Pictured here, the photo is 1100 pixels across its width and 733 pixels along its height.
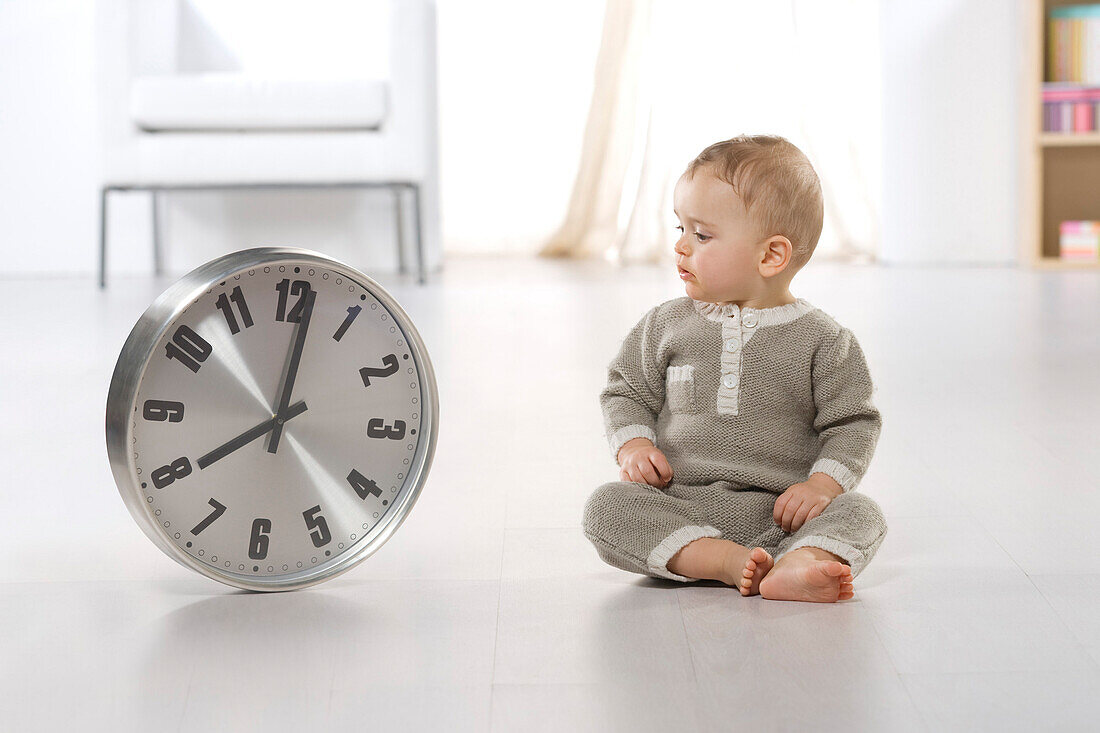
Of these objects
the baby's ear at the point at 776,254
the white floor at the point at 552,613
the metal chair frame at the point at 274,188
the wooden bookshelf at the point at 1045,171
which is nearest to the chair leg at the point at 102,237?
the metal chair frame at the point at 274,188

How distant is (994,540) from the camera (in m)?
1.04

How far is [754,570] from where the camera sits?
91cm

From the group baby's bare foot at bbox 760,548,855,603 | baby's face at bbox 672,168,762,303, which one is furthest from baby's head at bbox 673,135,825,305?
baby's bare foot at bbox 760,548,855,603

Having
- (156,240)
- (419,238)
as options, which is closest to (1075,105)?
(419,238)

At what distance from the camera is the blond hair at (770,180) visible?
0.97m

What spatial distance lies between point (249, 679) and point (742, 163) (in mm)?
498

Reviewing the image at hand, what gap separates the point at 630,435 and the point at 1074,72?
2.65 m

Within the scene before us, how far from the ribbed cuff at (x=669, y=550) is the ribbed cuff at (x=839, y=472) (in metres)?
0.11

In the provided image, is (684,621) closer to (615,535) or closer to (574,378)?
(615,535)

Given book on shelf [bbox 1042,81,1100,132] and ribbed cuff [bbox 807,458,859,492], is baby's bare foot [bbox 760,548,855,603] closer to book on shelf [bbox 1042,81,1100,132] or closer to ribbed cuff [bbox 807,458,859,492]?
ribbed cuff [bbox 807,458,859,492]

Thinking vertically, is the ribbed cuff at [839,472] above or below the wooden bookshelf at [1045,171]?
Result: below

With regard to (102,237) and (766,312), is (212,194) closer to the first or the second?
(102,237)

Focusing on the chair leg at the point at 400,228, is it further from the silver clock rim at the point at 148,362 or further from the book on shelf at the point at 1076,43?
the silver clock rim at the point at 148,362

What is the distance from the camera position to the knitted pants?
931 millimetres
